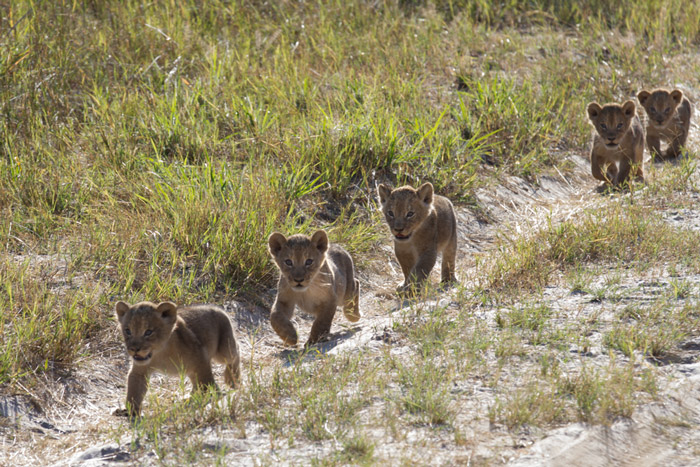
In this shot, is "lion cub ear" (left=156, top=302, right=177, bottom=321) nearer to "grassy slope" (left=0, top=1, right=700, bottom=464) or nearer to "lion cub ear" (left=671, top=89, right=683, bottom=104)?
"grassy slope" (left=0, top=1, right=700, bottom=464)

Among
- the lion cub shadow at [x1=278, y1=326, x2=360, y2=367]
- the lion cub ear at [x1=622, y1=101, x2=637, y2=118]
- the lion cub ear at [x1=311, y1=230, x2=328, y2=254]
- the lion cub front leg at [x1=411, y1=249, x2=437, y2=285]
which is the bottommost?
the lion cub shadow at [x1=278, y1=326, x2=360, y2=367]

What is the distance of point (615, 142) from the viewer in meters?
10.2

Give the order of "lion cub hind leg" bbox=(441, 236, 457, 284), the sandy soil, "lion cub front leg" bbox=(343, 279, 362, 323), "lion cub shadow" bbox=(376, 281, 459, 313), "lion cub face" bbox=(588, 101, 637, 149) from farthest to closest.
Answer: "lion cub face" bbox=(588, 101, 637, 149), "lion cub hind leg" bbox=(441, 236, 457, 284), "lion cub front leg" bbox=(343, 279, 362, 323), "lion cub shadow" bbox=(376, 281, 459, 313), the sandy soil

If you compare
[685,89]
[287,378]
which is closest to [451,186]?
[287,378]

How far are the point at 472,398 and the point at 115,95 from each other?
5954 mm

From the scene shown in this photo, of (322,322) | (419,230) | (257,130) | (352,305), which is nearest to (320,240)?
(322,322)

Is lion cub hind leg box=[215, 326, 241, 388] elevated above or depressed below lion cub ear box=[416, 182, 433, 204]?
below

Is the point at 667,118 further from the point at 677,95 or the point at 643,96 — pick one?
the point at 643,96

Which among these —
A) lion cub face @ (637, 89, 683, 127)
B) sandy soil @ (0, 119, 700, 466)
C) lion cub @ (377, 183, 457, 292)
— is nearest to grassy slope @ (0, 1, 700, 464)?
sandy soil @ (0, 119, 700, 466)

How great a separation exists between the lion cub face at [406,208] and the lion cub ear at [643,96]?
469 centimetres

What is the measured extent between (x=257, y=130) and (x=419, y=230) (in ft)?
7.47

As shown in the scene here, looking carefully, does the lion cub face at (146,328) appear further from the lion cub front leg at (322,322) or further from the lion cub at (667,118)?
the lion cub at (667,118)

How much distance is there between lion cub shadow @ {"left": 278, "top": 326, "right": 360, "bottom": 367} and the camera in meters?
6.22

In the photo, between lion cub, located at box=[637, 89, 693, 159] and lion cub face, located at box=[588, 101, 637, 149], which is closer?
lion cub face, located at box=[588, 101, 637, 149]
